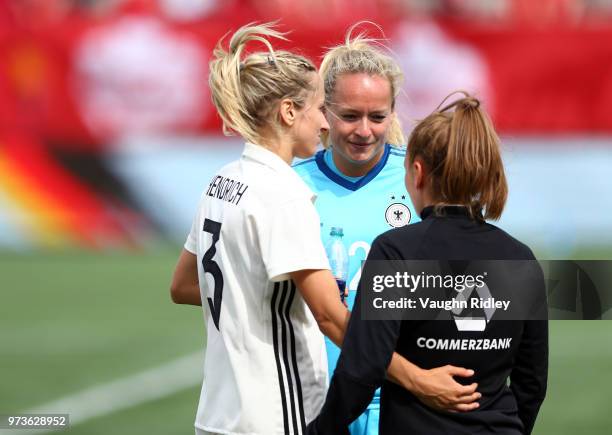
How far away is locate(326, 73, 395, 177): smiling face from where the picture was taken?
4.14 meters

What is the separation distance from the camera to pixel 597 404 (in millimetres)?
7688

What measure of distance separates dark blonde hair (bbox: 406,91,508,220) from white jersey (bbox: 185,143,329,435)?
42 centimetres

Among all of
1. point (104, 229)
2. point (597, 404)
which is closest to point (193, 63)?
point (104, 229)

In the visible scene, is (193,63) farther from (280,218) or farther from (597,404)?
(280,218)

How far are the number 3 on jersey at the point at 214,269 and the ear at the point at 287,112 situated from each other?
0.40m

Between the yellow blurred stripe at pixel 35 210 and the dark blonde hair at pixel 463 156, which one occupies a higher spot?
the yellow blurred stripe at pixel 35 210

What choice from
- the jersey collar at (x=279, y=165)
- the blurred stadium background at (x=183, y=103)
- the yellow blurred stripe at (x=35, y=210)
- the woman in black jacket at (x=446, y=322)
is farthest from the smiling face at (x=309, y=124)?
the yellow blurred stripe at (x=35, y=210)

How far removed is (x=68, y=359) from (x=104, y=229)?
7140 millimetres

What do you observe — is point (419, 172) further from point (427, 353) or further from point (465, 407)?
point (465, 407)

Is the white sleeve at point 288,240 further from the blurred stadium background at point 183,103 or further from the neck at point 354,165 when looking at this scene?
the blurred stadium background at point 183,103

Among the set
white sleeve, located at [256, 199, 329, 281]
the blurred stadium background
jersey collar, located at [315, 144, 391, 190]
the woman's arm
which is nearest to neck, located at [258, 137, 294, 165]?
white sleeve, located at [256, 199, 329, 281]

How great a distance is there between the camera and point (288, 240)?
3.25 m

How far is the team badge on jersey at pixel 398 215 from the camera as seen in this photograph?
13.8 ft

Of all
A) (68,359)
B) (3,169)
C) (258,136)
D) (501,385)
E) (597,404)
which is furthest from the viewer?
(3,169)
